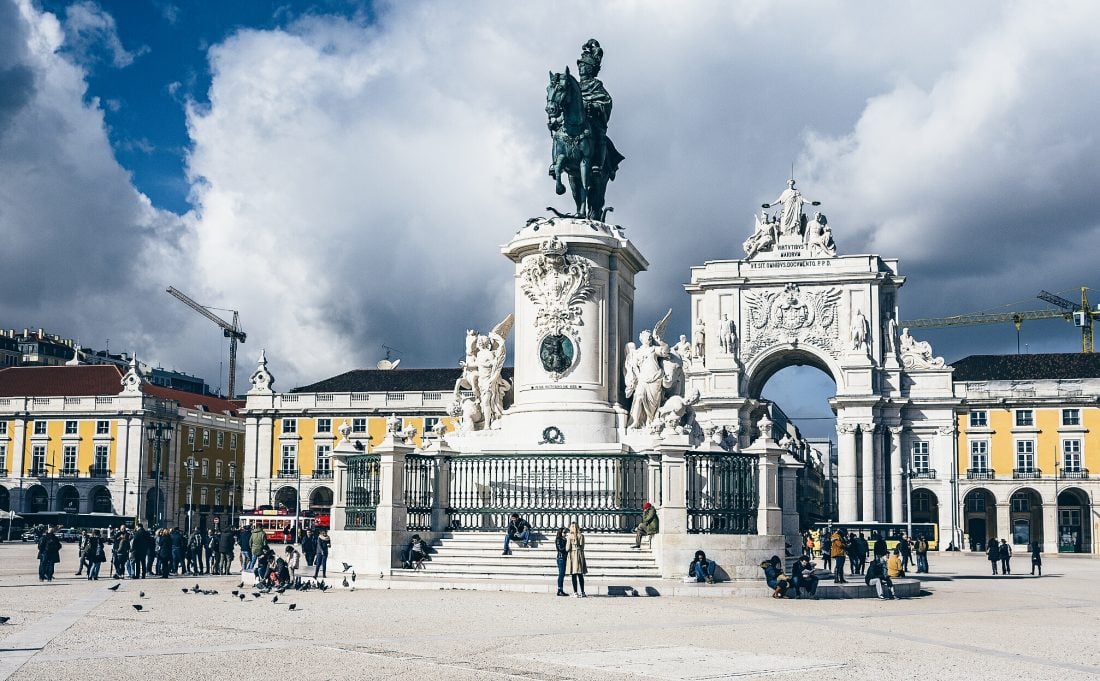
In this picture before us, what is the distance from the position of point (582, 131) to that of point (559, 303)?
373cm

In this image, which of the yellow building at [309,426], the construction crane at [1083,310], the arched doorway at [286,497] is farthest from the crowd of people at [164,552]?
the construction crane at [1083,310]

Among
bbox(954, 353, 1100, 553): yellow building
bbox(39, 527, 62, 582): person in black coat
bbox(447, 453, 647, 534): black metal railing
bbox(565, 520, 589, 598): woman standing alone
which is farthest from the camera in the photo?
bbox(954, 353, 1100, 553): yellow building

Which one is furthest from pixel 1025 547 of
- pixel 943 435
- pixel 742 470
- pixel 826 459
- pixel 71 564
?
pixel 742 470

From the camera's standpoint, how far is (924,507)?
303 ft

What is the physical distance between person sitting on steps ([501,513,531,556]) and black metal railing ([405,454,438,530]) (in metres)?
1.61

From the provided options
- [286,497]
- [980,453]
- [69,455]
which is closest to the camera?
[980,453]

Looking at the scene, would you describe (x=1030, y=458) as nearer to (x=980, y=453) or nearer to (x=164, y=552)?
(x=980, y=453)

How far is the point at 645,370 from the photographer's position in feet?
86.4

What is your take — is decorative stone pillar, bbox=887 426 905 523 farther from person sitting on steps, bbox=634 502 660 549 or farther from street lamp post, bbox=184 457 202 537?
person sitting on steps, bbox=634 502 660 549

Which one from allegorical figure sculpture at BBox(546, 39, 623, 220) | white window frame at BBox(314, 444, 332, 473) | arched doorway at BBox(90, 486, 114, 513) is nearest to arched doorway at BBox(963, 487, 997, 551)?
white window frame at BBox(314, 444, 332, 473)

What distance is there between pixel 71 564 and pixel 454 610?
26.1 meters

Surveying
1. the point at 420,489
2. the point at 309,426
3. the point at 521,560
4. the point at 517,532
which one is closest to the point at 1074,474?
the point at 309,426

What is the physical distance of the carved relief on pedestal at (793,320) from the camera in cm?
9081

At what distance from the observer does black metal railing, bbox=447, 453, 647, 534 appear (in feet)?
80.2
